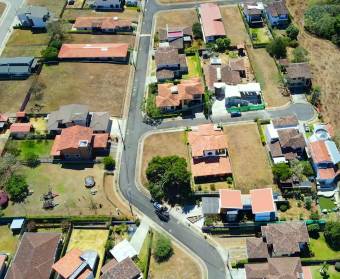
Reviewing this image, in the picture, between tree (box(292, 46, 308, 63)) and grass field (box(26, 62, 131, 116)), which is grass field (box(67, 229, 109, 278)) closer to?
grass field (box(26, 62, 131, 116))

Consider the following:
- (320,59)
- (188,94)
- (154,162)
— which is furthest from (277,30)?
(154,162)

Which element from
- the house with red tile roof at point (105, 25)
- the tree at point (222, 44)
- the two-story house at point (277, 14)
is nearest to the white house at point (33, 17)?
the house with red tile roof at point (105, 25)

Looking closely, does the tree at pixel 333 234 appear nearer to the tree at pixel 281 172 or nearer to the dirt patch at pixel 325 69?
the tree at pixel 281 172

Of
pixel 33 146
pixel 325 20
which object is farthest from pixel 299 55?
pixel 33 146

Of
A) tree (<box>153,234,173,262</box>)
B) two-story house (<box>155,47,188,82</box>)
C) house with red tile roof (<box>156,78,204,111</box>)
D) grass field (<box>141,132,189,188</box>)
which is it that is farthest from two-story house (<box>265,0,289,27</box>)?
tree (<box>153,234,173,262</box>)

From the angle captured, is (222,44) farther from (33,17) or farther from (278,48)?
(33,17)

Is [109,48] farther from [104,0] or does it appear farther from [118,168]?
[118,168]
